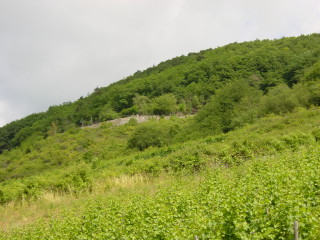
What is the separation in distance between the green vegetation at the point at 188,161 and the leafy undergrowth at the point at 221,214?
1.2 inches

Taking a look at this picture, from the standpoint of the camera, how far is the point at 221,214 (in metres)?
6.36

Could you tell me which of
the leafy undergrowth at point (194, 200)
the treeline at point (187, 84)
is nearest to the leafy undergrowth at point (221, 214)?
the leafy undergrowth at point (194, 200)

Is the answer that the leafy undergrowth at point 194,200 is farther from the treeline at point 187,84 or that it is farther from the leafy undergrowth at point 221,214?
the treeline at point 187,84

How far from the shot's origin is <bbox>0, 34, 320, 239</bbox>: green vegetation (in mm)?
6918

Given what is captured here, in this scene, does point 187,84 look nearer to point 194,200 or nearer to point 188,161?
point 188,161

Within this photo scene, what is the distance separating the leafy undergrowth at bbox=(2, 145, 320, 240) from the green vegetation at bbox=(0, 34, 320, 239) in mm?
31

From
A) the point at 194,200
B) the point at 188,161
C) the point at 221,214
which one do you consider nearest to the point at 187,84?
the point at 188,161

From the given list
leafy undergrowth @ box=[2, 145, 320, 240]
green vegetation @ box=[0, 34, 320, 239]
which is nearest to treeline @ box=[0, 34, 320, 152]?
green vegetation @ box=[0, 34, 320, 239]

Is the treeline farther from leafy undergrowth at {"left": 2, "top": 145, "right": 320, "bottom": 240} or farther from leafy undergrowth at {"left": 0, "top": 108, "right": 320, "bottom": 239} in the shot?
leafy undergrowth at {"left": 2, "top": 145, "right": 320, "bottom": 240}

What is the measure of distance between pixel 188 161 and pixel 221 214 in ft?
33.5

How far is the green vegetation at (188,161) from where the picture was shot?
6.92 metres

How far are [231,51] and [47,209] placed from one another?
92.5 metres

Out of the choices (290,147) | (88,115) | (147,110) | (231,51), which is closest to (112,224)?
(290,147)

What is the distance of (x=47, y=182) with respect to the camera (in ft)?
61.1
